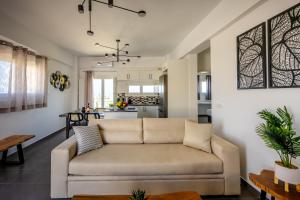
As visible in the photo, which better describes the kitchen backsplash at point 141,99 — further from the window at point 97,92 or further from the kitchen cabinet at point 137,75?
the window at point 97,92

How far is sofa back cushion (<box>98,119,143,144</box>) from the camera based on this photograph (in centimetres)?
285

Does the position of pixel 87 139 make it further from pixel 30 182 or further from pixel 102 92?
pixel 102 92

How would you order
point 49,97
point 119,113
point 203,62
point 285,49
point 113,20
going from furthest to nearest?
point 203,62 → point 49,97 → point 119,113 → point 113,20 → point 285,49

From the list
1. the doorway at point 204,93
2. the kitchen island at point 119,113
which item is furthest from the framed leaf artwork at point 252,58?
the doorway at point 204,93

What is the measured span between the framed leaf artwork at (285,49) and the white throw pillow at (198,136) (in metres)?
1.00

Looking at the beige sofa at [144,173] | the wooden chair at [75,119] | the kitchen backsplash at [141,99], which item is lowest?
the beige sofa at [144,173]

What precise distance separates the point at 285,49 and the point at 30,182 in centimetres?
360

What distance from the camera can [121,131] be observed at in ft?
9.53

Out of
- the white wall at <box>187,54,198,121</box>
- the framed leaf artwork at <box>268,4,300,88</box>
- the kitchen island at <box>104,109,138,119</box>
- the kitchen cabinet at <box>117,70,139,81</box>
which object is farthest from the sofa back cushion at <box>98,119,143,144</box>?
the kitchen cabinet at <box>117,70,139,81</box>

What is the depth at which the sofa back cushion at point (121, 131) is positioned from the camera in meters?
2.85

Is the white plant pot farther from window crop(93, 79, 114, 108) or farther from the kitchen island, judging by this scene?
window crop(93, 79, 114, 108)

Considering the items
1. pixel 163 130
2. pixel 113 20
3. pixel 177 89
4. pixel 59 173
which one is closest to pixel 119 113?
pixel 177 89

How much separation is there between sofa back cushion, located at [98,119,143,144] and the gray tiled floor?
3.43 ft

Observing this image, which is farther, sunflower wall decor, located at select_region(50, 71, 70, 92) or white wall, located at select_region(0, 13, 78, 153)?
sunflower wall decor, located at select_region(50, 71, 70, 92)
